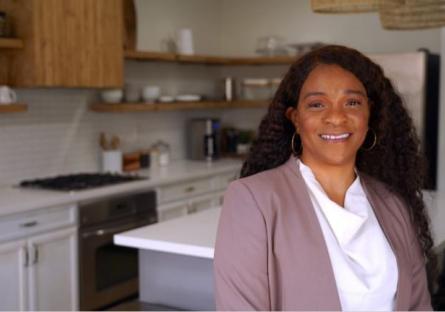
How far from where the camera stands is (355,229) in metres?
1.68

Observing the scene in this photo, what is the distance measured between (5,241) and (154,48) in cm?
249

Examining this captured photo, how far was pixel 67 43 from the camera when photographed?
13.6 feet

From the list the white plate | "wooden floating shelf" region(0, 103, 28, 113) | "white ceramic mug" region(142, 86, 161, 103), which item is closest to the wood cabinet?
"wooden floating shelf" region(0, 103, 28, 113)

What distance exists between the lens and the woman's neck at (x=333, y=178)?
176 centimetres

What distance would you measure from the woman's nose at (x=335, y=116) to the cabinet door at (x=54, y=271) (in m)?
2.40

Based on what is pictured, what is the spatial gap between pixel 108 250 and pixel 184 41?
2.08 meters

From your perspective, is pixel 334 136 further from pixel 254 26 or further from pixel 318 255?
pixel 254 26

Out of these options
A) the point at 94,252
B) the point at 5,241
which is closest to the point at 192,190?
the point at 94,252

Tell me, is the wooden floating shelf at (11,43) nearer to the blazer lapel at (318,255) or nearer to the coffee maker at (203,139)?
the coffee maker at (203,139)

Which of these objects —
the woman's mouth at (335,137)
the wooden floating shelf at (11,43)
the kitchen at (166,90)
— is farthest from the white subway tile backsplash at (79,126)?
the woman's mouth at (335,137)

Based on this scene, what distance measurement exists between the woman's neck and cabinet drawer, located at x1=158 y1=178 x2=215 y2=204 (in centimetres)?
292

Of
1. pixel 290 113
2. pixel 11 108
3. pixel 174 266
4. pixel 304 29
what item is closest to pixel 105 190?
pixel 11 108

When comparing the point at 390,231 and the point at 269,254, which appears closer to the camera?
the point at 269,254

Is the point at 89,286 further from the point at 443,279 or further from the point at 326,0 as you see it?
the point at 326,0
